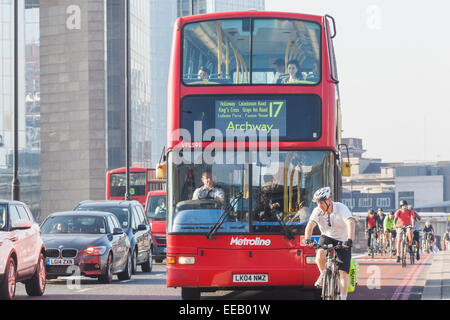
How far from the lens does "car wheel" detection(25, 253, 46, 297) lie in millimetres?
15938

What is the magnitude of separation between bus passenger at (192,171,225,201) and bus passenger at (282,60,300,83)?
177 centimetres

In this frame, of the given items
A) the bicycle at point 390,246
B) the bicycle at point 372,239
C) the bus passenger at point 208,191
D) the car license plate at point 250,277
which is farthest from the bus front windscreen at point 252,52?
the bicycle at point 372,239

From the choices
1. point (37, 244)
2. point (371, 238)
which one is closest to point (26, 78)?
point (371, 238)

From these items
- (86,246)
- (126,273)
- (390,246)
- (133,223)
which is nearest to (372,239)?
(390,246)

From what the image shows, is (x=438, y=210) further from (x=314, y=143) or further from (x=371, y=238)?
(x=314, y=143)

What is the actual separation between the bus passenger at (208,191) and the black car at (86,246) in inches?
215

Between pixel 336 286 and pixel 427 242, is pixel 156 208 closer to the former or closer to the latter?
pixel 336 286

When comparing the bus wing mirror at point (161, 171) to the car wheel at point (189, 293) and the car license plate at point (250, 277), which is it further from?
the car license plate at point (250, 277)

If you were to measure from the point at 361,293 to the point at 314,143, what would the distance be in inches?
164

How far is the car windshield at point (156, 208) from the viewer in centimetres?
3030

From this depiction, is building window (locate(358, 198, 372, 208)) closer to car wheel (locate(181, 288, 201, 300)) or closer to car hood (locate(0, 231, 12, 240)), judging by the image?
car wheel (locate(181, 288, 201, 300))

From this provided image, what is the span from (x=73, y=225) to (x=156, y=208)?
10547mm

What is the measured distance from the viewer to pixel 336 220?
11781mm

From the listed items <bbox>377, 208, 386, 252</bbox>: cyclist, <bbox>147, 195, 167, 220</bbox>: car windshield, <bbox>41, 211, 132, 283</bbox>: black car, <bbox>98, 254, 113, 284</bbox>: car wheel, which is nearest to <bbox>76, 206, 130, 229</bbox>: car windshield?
<bbox>41, 211, 132, 283</bbox>: black car
